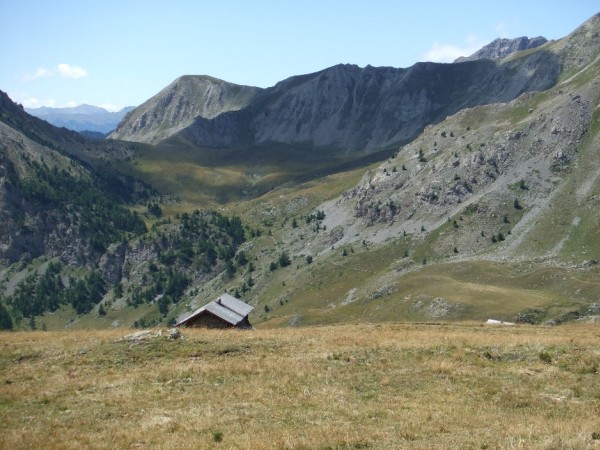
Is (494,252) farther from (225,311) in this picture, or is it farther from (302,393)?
(302,393)

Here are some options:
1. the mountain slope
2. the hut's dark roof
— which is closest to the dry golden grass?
the hut's dark roof

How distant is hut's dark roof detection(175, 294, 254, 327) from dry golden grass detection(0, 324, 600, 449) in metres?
19.3

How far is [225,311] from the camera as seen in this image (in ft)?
206

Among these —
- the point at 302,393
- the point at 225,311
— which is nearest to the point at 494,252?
the point at 225,311

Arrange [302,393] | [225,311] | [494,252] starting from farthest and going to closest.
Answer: [494,252] < [225,311] < [302,393]

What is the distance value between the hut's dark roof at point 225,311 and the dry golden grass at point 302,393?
19345 mm

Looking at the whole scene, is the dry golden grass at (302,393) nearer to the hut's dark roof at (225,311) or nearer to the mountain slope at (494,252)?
the hut's dark roof at (225,311)

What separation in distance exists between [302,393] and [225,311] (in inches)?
1455

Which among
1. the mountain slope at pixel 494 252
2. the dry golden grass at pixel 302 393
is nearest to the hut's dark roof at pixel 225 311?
the dry golden grass at pixel 302 393

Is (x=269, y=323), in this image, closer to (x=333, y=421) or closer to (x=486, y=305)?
(x=486, y=305)

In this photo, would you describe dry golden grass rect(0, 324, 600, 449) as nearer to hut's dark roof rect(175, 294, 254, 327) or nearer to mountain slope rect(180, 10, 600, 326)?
hut's dark roof rect(175, 294, 254, 327)

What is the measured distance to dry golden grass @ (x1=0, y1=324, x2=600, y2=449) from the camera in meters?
20.5

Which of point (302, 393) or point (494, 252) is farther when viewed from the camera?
point (494, 252)

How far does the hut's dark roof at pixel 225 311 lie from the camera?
5994 centimetres
